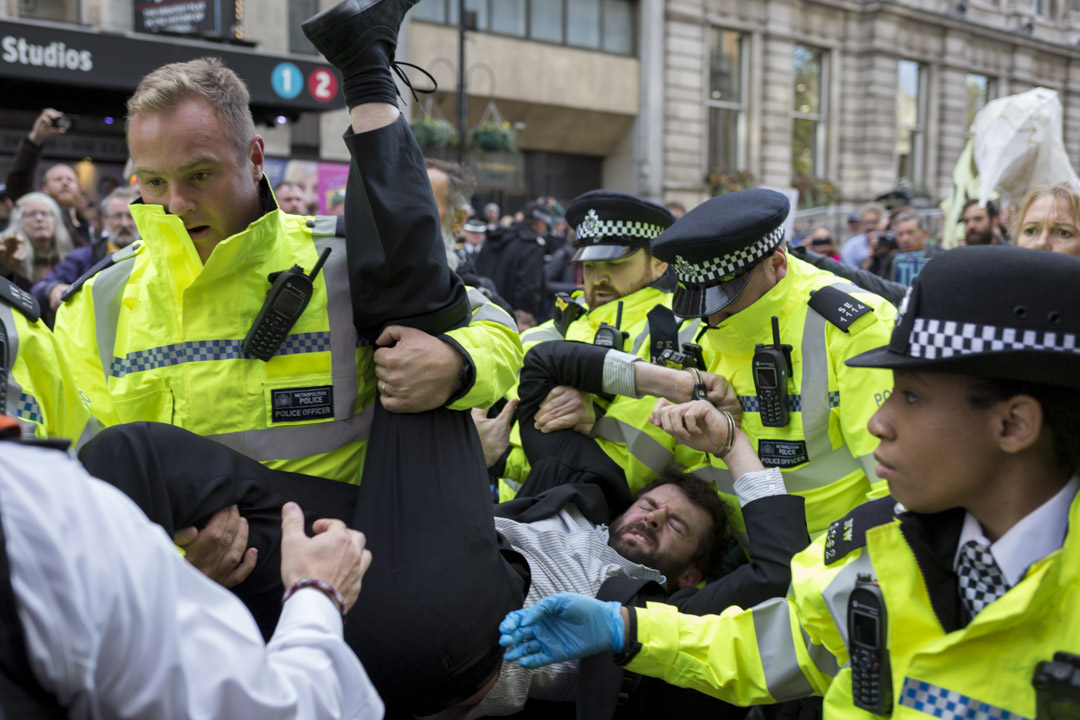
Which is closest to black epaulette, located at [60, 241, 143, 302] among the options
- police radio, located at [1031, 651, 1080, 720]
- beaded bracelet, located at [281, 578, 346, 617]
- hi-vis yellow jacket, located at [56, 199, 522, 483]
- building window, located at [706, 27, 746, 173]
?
hi-vis yellow jacket, located at [56, 199, 522, 483]

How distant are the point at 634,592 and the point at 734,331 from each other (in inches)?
35.7

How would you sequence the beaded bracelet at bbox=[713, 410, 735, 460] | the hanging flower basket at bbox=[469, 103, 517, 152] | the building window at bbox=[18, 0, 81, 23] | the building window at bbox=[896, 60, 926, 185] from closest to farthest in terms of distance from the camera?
the beaded bracelet at bbox=[713, 410, 735, 460] < the building window at bbox=[18, 0, 81, 23] < the hanging flower basket at bbox=[469, 103, 517, 152] < the building window at bbox=[896, 60, 926, 185]

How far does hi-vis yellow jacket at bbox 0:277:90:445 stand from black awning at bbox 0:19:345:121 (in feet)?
27.3

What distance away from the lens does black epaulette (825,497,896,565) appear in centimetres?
184

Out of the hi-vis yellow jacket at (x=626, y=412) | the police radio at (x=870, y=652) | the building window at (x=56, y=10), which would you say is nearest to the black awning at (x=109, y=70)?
the building window at (x=56, y=10)

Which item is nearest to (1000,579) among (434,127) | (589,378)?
(589,378)

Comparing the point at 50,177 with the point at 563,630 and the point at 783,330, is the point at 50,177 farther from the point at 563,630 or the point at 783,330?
the point at 563,630

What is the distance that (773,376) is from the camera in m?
2.95

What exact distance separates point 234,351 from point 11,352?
475mm

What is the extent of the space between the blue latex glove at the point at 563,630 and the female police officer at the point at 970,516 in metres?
0.53

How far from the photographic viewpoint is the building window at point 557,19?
1923cm

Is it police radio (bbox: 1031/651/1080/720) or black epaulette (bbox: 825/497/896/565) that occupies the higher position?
black epaulette (bbox: 825/497/896/565)

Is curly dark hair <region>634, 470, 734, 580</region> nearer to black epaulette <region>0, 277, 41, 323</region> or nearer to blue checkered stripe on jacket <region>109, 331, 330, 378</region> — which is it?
blue checkered stripe on jacket <region>109, 331, 330, 378</region>

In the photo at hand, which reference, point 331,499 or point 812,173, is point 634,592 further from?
point 812,173
